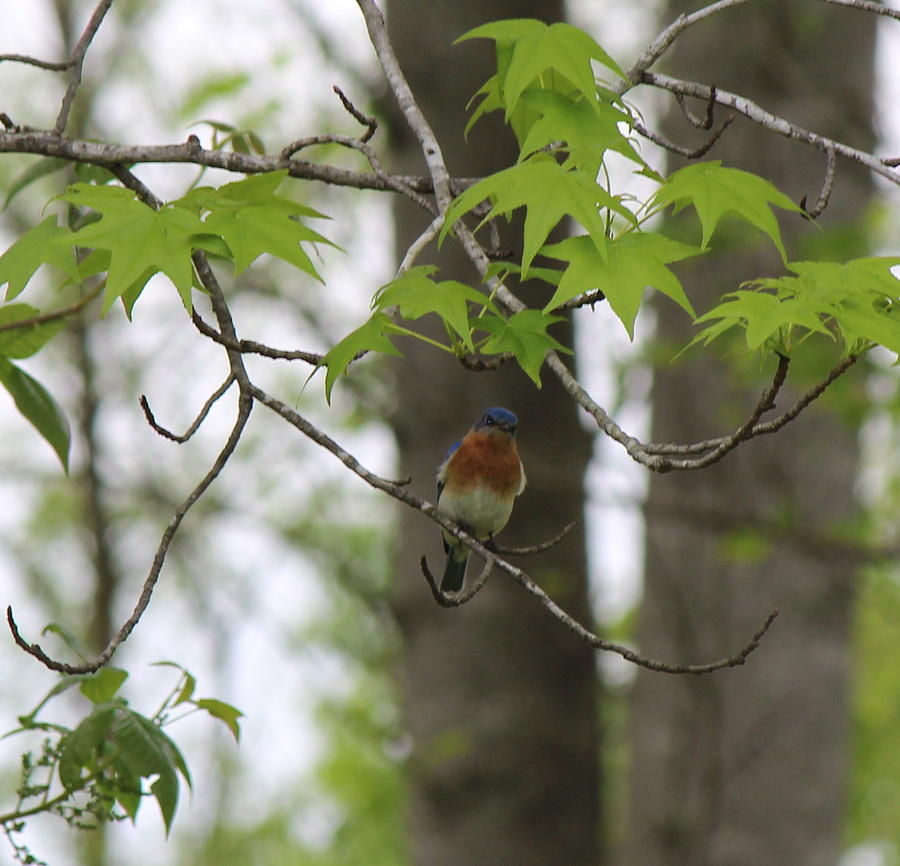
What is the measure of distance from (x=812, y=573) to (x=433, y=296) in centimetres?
680

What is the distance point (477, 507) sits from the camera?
4.54 meters

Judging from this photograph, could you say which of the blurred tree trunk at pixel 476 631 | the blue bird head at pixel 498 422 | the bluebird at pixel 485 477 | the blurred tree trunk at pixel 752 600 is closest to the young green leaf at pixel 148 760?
the bluebird at pixel 485 477

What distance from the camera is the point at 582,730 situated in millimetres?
6723

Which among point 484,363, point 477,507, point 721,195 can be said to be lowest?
point 484,363

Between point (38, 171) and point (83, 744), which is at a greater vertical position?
point (38, 171)

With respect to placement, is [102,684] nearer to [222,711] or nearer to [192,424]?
[222,711]

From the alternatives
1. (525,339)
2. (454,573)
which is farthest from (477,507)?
(525,339)

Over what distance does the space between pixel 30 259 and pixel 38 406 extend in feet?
2.52

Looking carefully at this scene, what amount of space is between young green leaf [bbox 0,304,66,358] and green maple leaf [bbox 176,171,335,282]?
0.99 metres

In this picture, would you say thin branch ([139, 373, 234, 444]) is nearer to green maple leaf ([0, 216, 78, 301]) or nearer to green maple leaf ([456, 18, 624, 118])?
green maple leaf ([0, 216, 78, 301])

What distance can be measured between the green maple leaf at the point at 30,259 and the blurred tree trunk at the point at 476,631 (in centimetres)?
387

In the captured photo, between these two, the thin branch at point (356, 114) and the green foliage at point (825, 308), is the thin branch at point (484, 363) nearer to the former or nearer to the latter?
the green foliage at point (825, 308)

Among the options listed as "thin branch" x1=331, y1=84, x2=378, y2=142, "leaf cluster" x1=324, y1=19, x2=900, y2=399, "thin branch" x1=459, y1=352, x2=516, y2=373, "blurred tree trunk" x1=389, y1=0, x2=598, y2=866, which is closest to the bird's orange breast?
"blurred tree trunk" x1=389, y1=0, x2=598, y2=866

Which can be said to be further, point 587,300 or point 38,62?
point 38,62
